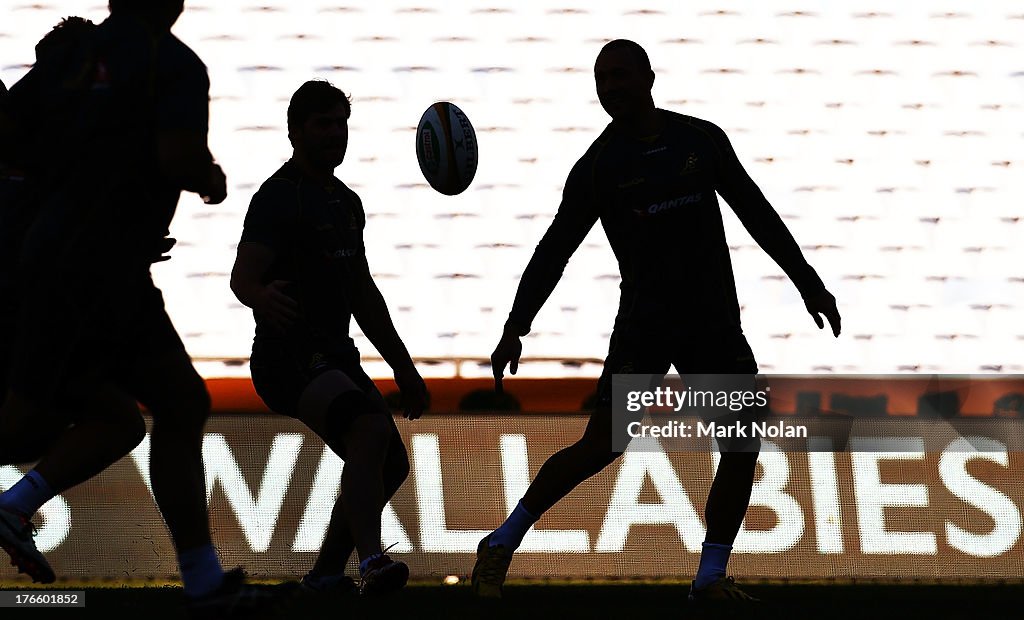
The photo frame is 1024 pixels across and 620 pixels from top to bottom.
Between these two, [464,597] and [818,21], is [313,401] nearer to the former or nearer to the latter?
[464,597]

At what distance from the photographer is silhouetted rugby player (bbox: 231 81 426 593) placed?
200 inches

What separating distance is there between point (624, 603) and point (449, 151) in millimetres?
1859

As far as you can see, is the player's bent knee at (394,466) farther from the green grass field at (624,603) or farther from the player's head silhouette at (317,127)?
the player's head silhouette at (317,127)

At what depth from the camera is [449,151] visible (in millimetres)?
6004

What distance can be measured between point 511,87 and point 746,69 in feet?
4.99

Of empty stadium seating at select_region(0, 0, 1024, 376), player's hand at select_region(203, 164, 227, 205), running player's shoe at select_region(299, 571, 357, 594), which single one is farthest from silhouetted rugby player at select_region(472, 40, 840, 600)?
empty stadium seating at select_region(0, 0, 1024, 376)

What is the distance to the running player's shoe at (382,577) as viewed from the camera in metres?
4.85

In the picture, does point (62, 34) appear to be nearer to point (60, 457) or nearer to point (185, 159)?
point (185, 159)

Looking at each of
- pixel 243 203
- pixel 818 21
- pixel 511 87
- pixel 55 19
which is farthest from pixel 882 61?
pixel 55 19

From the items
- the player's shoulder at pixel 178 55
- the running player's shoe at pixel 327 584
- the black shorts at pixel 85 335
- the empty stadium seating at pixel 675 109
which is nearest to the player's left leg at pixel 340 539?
the running player's shoe at pixel 327 584

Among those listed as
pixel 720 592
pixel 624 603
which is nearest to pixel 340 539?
pixel 624 603

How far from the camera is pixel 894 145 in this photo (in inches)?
402

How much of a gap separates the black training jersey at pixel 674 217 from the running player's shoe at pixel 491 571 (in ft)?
2.82

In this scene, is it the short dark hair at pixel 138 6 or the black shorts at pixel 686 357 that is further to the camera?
the black shorts at pixel 686 357
